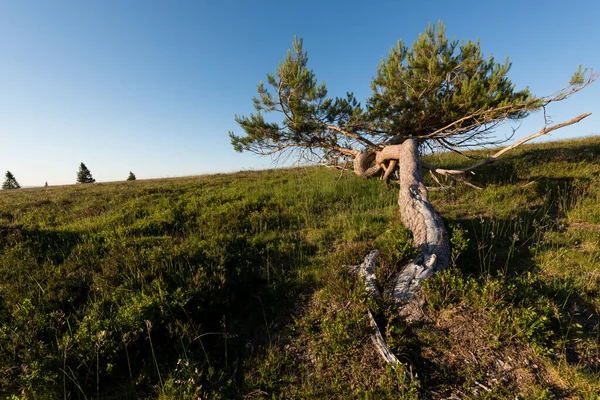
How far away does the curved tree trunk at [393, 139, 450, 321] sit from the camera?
10.4 feet

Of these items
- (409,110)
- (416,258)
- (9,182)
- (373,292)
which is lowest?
(373,292)

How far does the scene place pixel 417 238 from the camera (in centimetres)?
439

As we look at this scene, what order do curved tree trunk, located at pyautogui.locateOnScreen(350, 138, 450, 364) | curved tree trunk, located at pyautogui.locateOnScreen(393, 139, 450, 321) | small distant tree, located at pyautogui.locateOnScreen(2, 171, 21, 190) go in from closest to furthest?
curved tree trunk, located at pyautogui.locateOnScreen(350, 138, 450, 364) < curved tree trunk, located at pyautogui.locateOnScreen(393, 139, 450, 321) < small distant tree, located at pyautogui.locateOnScreen(2, 171, 21, 190)

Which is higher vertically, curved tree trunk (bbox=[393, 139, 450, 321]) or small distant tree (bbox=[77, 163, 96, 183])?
small distant tree (bbox=[77, 163, 96, 183])

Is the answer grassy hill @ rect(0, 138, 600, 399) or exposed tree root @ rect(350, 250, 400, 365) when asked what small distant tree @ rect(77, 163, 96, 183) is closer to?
grassy hill @ rect(0, 138, 600, 399)

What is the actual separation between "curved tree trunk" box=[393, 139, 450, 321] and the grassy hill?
19 centimetres

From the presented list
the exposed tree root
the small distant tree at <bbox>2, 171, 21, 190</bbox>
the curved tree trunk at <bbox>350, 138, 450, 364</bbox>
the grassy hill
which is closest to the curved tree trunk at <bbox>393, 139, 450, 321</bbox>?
the curved tree trunk at <bbox>350, 138, 450, 364</bbox>

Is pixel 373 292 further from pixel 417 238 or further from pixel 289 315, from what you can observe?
pixel 417 238

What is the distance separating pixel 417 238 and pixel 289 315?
109 inches

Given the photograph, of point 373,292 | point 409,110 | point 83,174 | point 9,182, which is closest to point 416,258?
point 373,292

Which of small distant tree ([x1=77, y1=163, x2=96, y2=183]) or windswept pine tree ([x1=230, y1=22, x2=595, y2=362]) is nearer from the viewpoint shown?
windswept pine tree ([x1=230, y1=22, x2=595, y2=362])

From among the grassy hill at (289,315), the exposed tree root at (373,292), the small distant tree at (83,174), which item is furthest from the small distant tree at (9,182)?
the exposed tree root at (373,292)

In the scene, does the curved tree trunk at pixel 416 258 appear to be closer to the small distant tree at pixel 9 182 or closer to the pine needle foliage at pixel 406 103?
the pine needle foliage at pixel 406 103

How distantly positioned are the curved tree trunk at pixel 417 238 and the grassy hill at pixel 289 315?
0.19m
